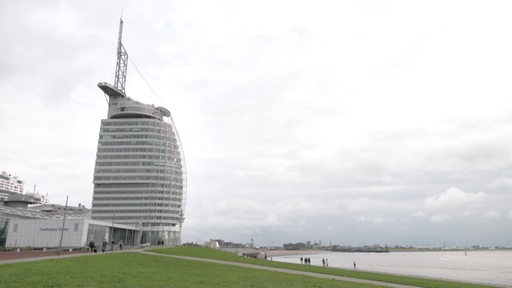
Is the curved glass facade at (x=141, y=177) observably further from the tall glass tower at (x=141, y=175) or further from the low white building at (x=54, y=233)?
the low white building at (x=54, y=233)

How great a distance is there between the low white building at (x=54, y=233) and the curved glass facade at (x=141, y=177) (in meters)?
47.1

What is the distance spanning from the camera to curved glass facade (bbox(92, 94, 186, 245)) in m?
155

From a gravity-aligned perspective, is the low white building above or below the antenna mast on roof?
below

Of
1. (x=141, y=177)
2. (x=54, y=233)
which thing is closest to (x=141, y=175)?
(x=141, y=177)

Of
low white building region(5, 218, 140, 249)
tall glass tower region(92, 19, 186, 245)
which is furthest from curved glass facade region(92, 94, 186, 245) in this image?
low white building region(5, 218, 140, 249)

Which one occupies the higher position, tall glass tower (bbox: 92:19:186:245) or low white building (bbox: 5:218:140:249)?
tall glass tower (bbox: 92:19:186:245)

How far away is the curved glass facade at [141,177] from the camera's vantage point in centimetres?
15538

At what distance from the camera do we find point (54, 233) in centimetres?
9894

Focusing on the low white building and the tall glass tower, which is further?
the tall glass tower

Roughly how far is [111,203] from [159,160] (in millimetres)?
23410

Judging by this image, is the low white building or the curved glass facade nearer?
the low white building

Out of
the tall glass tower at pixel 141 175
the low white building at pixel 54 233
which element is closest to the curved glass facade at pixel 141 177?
the tall glass tower at pixel 141 175

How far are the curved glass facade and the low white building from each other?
47092 millimetres

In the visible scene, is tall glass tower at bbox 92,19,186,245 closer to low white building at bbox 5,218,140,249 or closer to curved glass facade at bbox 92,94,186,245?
curved glass facade at bbox 92,94,186,245
